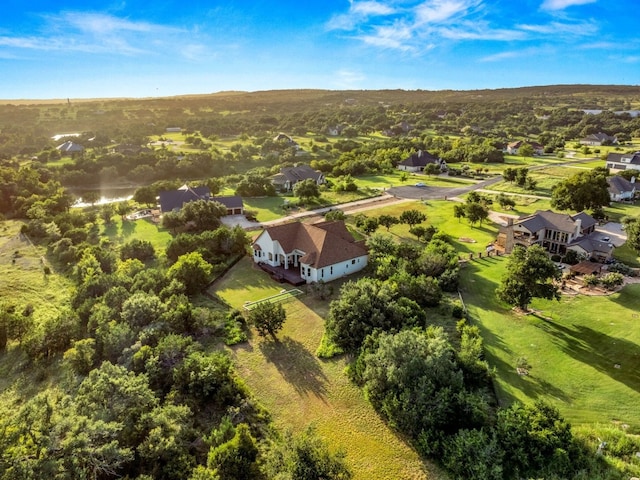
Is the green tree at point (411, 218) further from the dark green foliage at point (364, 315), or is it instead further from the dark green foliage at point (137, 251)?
the dark green foliage at point (137, 251)

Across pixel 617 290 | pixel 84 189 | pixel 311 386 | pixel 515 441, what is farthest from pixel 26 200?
pixel 617 290

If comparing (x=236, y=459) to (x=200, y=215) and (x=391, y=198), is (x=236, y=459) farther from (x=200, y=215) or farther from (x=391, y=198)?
(x=391, y=198)

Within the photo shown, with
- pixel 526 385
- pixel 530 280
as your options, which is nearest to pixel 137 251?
pixel 530 280

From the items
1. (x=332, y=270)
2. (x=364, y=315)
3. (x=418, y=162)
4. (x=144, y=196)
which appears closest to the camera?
(x=364, y=315)

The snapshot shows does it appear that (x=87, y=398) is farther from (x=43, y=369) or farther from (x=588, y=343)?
(x=588, y=343)

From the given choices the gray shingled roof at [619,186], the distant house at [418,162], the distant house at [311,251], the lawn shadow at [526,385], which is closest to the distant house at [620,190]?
the gray shingled roof at [619,186]
